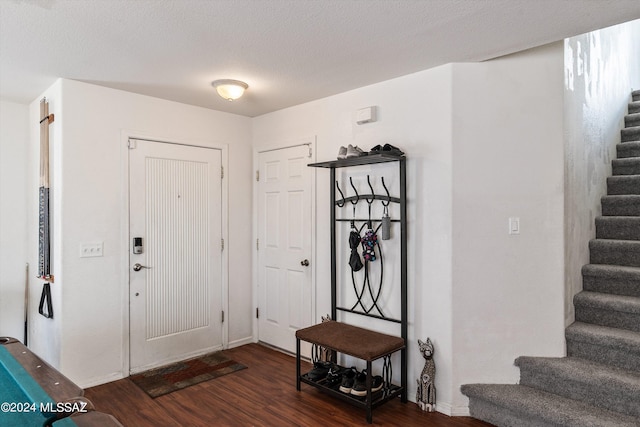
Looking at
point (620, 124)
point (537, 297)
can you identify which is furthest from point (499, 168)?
point (620, 124)

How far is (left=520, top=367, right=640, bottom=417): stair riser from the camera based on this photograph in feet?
7.29

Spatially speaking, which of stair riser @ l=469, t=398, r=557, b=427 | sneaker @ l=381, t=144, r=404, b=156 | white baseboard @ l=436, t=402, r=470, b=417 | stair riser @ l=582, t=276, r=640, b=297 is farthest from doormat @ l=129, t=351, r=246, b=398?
stair riser @ l=582, t=276, r=640, b=297

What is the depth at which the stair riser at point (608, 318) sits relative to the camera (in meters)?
2.63

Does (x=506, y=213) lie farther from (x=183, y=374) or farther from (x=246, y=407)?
(x=183, y=374)

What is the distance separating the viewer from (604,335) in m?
2.52

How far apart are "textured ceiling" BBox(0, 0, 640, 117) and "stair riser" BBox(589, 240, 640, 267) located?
178 centimetres

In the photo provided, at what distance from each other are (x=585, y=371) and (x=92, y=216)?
3.68 meters

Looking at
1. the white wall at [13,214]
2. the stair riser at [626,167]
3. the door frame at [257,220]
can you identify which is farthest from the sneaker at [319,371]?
the stair riser at [626,167]

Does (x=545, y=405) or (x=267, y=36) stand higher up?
(x=267, y=36)

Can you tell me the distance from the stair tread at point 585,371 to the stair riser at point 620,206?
161cm

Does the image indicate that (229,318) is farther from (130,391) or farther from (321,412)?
(321,412)

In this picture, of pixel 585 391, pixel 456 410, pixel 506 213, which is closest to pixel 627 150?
pixel 506 213

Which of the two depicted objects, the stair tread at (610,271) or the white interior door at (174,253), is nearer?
the stair tread at (610,271)

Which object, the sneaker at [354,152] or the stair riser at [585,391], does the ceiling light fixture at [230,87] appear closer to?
the sneaker at [354,152]
